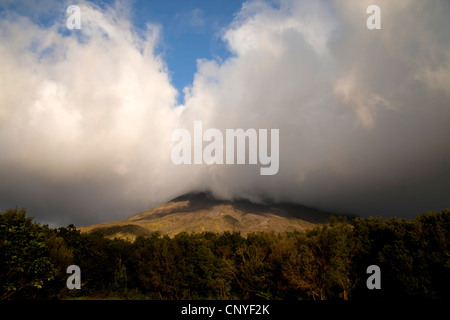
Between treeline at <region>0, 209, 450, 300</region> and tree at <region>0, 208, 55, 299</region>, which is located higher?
tree at <region>0, 208, 55, 299</region>

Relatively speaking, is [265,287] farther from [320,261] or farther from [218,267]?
[320,261]

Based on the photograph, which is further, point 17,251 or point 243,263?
point 243,263

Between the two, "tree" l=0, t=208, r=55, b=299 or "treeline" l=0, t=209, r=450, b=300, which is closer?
"tree" l=0, t=208, r=55, b=299

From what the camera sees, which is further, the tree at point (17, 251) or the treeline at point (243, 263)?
the treeline at point (243, 263)

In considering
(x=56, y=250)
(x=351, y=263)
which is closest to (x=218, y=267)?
(x=351, y=263)

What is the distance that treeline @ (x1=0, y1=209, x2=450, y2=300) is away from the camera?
24.7m

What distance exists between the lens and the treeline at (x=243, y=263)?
24703 mm

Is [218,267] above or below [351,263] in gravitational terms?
below

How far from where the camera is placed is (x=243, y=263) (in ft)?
174

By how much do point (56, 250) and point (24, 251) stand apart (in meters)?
17.8

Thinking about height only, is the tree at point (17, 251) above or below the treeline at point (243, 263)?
above

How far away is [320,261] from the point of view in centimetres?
3975

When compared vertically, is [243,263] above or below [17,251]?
below
